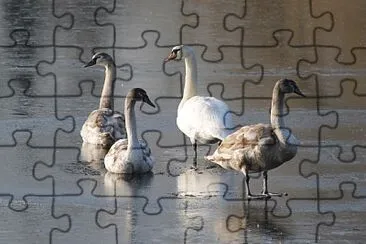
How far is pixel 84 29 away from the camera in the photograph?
82.6ft

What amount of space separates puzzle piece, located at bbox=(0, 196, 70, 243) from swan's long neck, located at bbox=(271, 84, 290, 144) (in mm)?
2036

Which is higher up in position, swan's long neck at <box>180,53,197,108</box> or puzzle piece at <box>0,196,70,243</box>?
swan's long neck at <box>180,53,197,108</box>

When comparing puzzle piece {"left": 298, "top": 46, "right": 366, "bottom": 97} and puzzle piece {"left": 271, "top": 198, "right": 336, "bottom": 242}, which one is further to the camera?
puzzle piece {"left": 298, "top": 46, "right": 366, "bottom": 97}

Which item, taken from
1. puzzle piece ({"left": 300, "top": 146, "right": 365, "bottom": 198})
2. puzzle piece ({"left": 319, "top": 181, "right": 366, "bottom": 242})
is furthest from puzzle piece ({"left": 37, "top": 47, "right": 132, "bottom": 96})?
puzzle piece ({"left": 319, "top": 181, "right": 366, "bottom": 242})

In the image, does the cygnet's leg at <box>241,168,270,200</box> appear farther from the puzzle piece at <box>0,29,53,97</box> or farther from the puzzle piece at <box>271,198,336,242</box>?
the puzzle piece at <box>0,29,53,97</box>

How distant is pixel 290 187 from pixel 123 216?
1.89 meters

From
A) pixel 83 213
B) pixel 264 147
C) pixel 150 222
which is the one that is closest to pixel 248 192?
pixel 264 147

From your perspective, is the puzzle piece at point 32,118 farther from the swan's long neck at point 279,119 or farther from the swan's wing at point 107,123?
the swan's long neck at point 279,119

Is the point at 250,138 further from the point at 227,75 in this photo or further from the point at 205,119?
the point at 227,75

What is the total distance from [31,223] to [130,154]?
2545mm

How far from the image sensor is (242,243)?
1073 centimetres

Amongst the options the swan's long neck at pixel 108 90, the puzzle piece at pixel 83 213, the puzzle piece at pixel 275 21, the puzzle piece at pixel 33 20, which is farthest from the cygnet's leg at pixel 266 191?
the puzzle piece at pixel 33 20

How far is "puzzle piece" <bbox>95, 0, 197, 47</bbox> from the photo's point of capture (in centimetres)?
2309

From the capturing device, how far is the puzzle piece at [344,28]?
22.1 metres
